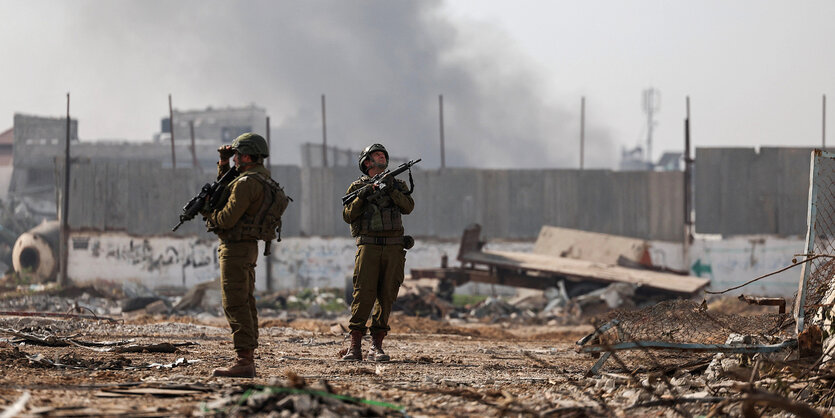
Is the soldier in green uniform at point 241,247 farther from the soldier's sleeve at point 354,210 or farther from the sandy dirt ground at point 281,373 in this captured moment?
the soldier's sleeve at point 354,210

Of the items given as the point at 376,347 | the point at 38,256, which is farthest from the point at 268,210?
the point at 38,256

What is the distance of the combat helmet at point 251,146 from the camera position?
605 centimetres

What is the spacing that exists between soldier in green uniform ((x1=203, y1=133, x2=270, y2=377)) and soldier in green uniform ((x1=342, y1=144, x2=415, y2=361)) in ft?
4.88

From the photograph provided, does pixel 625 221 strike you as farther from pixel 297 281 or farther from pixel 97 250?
pixel 97 250

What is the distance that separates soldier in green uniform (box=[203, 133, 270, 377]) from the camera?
588 cm

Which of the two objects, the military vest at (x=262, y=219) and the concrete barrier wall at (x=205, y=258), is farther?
the concrete barrier wall at (x=205, y=258)

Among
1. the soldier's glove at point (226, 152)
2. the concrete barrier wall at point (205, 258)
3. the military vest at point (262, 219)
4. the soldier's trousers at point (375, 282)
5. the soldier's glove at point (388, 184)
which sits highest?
the soldier's glove at point (226, 152)

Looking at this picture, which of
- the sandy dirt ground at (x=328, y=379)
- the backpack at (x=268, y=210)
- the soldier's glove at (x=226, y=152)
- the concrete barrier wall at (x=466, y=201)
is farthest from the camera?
the concrete barrier wall at (x=466, y=201)

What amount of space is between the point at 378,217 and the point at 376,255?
0.31 meters

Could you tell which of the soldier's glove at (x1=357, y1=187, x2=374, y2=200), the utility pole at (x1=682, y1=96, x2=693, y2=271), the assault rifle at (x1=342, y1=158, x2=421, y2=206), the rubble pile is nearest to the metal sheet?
the utility pole at (x1=682, y1=96, x2=693, y2=271)

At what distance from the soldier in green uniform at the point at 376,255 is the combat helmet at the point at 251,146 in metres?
1.38

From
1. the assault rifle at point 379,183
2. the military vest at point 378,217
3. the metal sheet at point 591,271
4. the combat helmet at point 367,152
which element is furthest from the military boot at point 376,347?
the metal sheet at point 591,271

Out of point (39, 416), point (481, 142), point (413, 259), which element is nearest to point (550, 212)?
point (413, 259)

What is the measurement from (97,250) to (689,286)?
13341 millimetres
